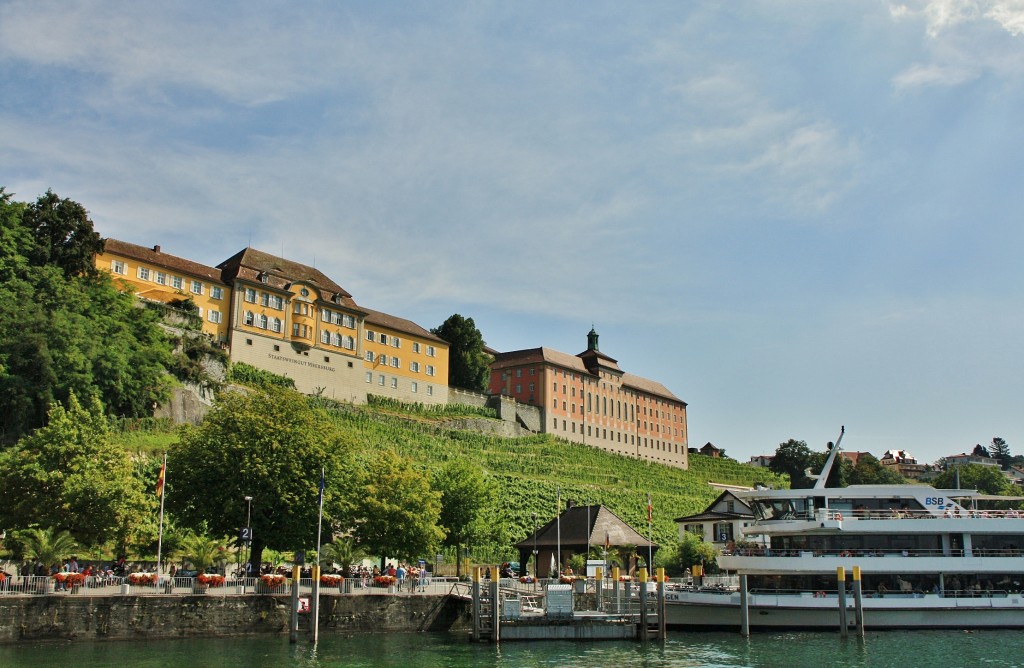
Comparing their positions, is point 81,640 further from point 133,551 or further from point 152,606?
point 133,551

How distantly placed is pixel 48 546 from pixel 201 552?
6.45 metres

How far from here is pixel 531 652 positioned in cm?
3816

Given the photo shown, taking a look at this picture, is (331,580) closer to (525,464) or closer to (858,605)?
(858,605)

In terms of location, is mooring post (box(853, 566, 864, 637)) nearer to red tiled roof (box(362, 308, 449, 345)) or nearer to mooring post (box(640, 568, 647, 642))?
mooring post (box(640, 568, 647, 642))

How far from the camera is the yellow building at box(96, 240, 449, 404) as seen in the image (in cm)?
8144

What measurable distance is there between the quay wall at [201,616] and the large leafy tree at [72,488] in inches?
261

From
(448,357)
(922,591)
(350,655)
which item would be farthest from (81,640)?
(448,357)

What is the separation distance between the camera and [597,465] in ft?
361

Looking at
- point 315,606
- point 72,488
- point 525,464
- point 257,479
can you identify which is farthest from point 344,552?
point 525,464

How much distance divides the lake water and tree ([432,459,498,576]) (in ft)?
54.0

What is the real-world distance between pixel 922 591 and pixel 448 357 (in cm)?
7236

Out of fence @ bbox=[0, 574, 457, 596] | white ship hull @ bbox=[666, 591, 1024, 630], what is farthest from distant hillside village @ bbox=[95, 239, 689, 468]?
white ship hull @ bbox=[666, 591, 1024, 630]

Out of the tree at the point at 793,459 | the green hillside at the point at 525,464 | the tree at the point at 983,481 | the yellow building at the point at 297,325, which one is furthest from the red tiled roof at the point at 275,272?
the tree at the point at 983,481

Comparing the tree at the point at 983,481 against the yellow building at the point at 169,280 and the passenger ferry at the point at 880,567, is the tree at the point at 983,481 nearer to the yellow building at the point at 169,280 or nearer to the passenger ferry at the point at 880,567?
the passenger ferry at the point at 880,567
